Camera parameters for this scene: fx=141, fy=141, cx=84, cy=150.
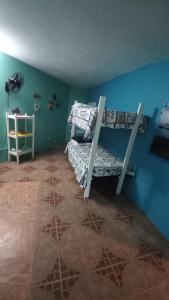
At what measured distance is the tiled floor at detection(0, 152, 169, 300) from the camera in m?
1.15

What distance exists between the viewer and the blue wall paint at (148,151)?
1825 mm

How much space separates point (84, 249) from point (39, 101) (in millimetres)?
3288

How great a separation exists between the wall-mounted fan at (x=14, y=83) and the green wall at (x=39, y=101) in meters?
0.06

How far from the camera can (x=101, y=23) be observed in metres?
1.27

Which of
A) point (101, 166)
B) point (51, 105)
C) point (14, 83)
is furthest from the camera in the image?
point (51, 105)

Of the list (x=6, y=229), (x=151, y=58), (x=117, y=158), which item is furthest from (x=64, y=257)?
A: (x=151, y=58)

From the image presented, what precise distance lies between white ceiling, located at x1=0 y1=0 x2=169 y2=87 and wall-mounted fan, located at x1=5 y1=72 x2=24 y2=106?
643 millimetres

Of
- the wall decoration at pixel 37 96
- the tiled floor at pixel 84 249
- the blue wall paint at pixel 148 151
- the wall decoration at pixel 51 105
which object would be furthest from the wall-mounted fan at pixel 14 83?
the blue wall paint at pixel 148 151

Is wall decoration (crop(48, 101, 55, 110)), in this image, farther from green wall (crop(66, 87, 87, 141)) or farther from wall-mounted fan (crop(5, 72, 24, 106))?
wall-mounted fan (crop(5, 72, 24, 106))

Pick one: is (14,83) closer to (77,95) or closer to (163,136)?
(77,95)

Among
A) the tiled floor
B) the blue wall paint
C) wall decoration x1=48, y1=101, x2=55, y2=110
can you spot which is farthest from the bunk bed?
wall decoration x1=48, y1=101, x2=55, y2=110

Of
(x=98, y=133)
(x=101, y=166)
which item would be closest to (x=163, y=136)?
(x=98, y=133)

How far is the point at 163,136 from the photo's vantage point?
6.01 feet

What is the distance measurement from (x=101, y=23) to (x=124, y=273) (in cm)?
228
